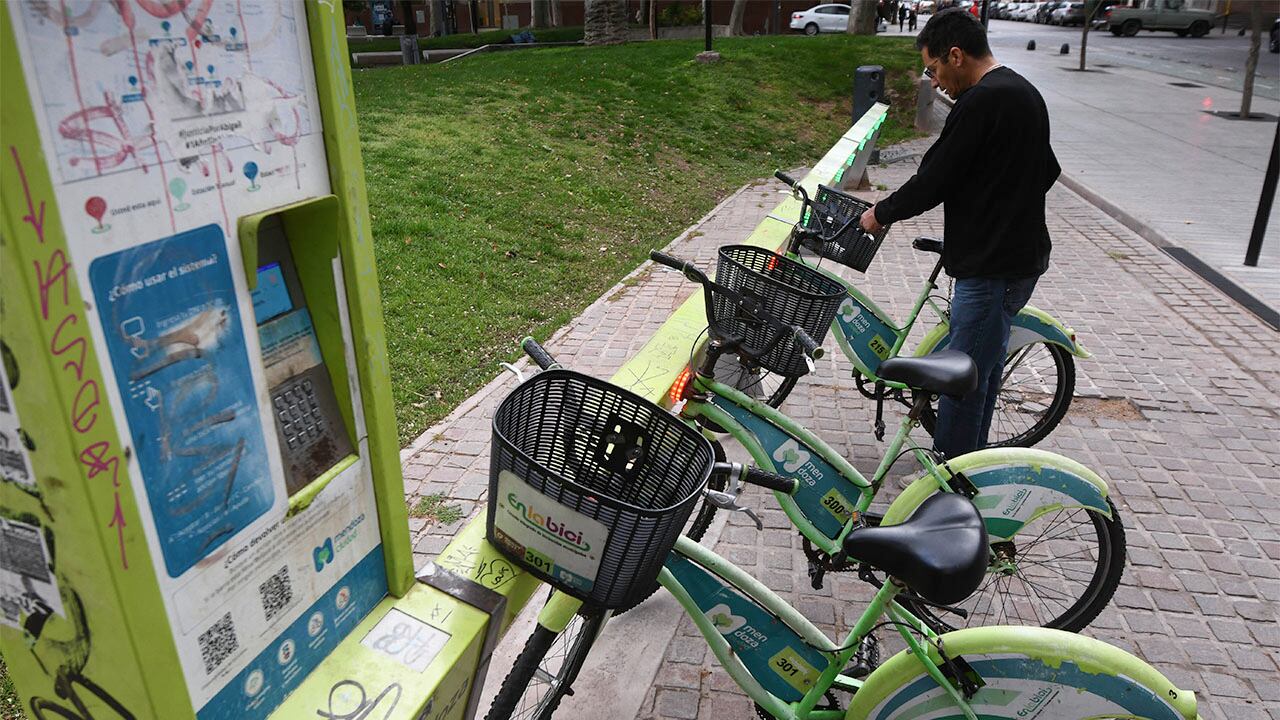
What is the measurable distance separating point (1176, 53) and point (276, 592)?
3733 centimetres

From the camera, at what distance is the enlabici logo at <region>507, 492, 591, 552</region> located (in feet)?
6.20

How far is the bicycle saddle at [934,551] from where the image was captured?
1963 millimetres

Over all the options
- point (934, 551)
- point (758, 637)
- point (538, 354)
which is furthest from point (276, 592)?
point (934, 551)

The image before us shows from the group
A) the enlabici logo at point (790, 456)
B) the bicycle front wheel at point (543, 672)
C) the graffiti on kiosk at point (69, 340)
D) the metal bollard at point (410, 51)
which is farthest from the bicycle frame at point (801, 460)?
the metal bollard at point (410, 51)

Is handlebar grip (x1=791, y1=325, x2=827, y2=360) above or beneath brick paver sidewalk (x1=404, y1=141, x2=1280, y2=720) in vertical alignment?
above

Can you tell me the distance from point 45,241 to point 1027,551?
3.80 meters

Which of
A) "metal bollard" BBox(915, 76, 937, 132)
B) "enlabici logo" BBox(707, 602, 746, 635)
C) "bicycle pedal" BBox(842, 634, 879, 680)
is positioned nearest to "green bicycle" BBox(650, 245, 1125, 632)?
"bicycle pedal" BBox(842, 634, 879, 680)

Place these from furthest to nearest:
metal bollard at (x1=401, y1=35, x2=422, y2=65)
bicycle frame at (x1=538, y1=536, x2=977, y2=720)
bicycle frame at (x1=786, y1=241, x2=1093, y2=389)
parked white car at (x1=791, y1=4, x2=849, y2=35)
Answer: parked white car at (x1=791, y1=4, x2=849, y2=35) → metal bollard at (x1=401, y1=35, x2=422, y2=65) → bicycle frame at (x1=786, y1=241, x2=1093, y2=389) → bicycle frame at (x1=538, y1=536, x2=977, y2=720)

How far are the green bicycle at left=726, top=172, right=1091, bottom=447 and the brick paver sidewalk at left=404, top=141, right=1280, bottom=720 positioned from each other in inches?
10.6

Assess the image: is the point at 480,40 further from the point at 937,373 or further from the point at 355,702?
the point at 355,702

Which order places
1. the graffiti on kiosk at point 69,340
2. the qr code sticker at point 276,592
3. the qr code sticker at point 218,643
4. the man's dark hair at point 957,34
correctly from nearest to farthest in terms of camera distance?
the graffiti on kiosk at point 69,340
the qr code sticker at point 218,643
the qr code sticker at point 276,592
the man's dark hair at point 957,34

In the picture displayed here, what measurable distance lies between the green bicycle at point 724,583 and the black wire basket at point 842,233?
231 centimetres

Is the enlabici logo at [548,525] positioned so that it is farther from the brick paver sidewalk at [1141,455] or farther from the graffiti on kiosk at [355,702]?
the brick paver sidewalk at [1141,455]

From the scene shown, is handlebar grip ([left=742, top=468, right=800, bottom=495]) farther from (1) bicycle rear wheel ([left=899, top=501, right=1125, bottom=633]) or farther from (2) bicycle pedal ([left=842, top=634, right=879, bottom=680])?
(1) bicycle rear wheel ([left=899, top=501, right=1125, bottom=633])
